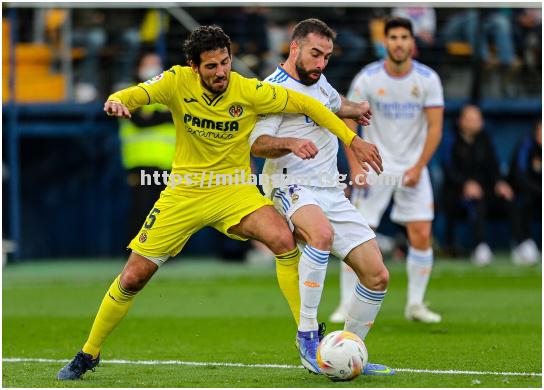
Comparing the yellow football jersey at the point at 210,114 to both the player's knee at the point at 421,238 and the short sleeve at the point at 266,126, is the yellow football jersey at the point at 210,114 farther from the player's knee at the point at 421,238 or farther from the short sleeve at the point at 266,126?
the player's knee at the point at 421,238

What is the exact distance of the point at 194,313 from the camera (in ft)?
39.3

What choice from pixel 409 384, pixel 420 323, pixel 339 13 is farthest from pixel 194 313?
pixel 339 13

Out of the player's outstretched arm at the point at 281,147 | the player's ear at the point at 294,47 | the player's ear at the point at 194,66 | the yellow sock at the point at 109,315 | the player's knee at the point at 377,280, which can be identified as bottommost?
the yellow sock at the point at 109,315

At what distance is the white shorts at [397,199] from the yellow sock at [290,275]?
3244mm

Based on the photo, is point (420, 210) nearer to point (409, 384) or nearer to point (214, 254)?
point (409, 384)

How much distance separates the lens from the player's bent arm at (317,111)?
311 inches

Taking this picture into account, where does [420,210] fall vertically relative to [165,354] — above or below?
above

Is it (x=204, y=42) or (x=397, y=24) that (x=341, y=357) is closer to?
(x=204, y=42)

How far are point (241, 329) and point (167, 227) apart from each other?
300 cm

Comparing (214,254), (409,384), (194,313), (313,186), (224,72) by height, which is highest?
(224,72)

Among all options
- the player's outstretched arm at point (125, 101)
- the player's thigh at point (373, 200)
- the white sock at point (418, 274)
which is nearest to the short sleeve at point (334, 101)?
the player's outstretched arm at point (125, 101)

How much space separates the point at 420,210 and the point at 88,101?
825 cm

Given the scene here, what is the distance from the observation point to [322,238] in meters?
7.74

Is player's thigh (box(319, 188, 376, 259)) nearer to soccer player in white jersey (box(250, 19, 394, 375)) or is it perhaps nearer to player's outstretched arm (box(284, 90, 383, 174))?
soccer player in white jersey (box(250, 19, 394, 375))
